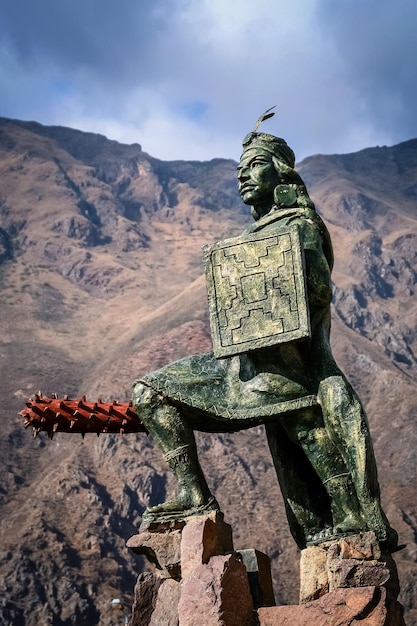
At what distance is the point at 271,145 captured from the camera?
7.85 metres

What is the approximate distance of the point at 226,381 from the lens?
7227mm

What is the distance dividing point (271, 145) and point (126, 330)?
2917 inches

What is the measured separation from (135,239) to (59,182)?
1125 cm

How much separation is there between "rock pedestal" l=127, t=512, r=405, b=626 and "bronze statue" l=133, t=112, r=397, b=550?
0.22m

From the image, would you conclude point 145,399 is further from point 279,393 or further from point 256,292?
point 256,292

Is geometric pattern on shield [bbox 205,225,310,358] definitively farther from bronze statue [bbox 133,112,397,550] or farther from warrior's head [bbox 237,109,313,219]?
warrior's head [bbox 237,109,313,219]

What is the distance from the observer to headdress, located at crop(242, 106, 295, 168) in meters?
7.84

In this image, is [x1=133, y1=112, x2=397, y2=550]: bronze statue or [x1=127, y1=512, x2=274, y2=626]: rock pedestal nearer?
[x1=127, y1=512, x2=274, y2=626]: rock pedestal

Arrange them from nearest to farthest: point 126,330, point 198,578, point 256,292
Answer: point 198,578
point 256,292
point 126,330

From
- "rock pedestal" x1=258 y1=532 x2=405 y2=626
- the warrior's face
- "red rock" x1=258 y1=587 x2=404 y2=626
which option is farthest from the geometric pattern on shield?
"red rock" x1=258 y1=587 x2=404 y2=626

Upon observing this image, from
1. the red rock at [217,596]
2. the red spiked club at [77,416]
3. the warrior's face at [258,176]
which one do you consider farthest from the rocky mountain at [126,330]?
the red rock at [217,596]

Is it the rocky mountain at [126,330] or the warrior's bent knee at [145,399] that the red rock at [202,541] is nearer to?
the warrior's bent knee at [145,399]

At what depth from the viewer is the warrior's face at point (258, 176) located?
7758mm

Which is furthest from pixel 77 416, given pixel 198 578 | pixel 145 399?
pixel 198 578
